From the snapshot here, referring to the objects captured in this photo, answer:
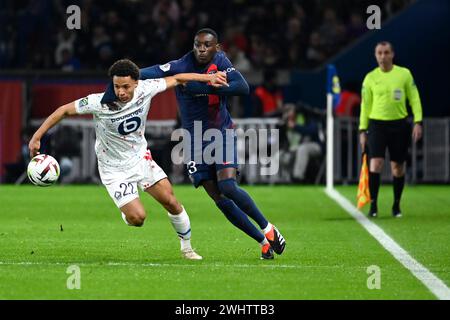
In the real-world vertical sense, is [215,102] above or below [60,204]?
above

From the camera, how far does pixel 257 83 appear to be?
25.7 metres

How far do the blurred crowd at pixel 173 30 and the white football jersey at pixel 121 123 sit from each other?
15.1 metres

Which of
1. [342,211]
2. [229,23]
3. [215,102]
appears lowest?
[342,211]

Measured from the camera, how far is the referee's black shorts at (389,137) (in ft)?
52.5

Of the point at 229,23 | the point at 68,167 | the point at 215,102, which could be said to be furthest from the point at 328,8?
the point at 215,102

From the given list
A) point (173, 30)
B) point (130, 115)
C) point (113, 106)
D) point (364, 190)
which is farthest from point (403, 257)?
point (173, 30)

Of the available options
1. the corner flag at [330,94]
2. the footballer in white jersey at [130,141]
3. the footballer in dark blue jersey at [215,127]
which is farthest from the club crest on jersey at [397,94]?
the footballer in white jersey at [130,141]

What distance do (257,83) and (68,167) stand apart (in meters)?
4.46

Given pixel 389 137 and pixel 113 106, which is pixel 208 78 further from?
pixel 389 137

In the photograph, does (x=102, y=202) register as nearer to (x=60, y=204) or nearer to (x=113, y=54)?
(x=60, y=204)

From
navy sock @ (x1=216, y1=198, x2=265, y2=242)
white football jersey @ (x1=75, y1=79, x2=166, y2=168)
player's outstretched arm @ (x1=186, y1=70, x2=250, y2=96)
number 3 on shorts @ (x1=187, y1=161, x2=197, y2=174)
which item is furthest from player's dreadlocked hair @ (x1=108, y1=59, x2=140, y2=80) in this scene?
navy sock @ (x1=216, y1=198, x2=265, y2=242)

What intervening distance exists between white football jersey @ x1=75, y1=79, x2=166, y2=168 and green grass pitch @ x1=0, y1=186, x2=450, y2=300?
909mm

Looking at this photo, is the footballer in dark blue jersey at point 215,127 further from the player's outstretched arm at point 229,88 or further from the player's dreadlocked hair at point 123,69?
the player's dreadlocked hair at point 123,69

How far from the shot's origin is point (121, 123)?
10.9 metres
